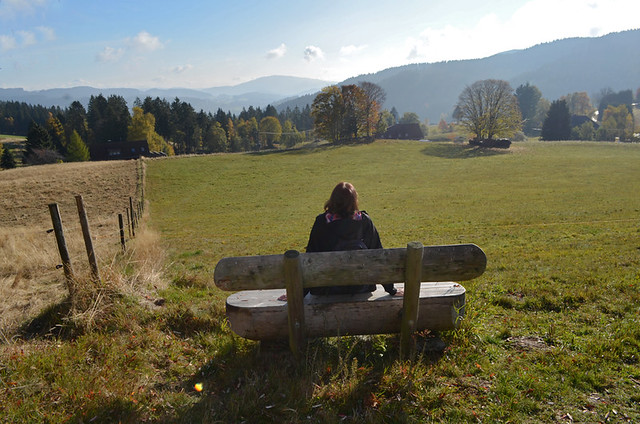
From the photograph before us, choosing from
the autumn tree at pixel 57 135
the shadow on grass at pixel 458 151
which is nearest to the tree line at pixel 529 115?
the shadow on grass at pixel 458 151

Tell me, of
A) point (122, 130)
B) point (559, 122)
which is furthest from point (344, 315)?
point (559, 122)

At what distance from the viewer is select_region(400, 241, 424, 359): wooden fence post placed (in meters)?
3.48

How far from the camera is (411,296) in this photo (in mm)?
3656

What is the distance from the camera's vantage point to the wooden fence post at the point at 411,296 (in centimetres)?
348

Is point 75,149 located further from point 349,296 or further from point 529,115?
point 529,115

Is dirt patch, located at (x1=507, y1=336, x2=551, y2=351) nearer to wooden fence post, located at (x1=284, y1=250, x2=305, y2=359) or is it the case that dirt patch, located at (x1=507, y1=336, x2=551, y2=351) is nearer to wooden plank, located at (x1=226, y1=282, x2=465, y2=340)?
wooden plank, located at (x1=226, y1=282, x2=465, y2=340)

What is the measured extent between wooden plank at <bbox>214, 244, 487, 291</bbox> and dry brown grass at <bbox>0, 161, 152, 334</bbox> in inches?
115

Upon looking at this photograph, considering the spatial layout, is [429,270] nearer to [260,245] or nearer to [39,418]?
[39,418]

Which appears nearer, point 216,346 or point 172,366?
point 172,366

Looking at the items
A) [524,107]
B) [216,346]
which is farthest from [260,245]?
[524,107]

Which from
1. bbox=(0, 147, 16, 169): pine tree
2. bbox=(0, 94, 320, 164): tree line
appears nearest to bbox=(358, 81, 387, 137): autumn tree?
bbox=(0, 94, 320, 164): tree line

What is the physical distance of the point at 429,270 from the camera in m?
3.61

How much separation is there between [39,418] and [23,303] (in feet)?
12.5

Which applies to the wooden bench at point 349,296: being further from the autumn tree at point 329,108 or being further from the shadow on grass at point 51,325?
the autumn tree at point 329,108
